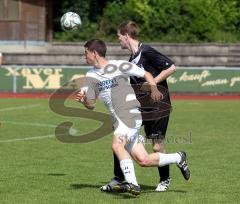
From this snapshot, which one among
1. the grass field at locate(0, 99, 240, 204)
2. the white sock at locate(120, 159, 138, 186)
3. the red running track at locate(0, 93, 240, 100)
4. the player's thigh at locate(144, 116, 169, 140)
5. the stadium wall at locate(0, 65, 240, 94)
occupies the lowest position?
the red running track at locate(0, 93, 240, 100)

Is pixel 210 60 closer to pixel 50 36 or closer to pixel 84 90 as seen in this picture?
pixel 50 36

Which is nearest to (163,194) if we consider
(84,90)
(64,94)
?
(84,90)

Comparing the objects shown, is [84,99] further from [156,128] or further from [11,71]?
[11,71]

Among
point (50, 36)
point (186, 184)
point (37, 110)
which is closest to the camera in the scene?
point (186, 184)

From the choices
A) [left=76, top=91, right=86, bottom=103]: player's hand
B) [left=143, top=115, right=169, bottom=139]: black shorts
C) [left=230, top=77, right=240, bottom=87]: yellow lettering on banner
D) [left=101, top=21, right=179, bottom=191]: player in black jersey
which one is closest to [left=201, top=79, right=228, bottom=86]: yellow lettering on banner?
→ [left=230, top=77, right=240, bottom=87]: yellow lettering on banner

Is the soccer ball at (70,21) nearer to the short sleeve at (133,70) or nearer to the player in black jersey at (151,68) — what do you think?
the player in black jersey at (151,68)

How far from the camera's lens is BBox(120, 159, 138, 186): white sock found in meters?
9.06

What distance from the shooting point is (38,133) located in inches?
697

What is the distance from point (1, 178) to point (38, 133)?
6.93 m

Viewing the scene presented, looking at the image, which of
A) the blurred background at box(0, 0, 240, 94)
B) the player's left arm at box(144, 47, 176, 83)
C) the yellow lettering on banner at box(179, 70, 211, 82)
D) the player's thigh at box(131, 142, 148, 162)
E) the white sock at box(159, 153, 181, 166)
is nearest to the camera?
the player's thigh at box(131, 142, 148, 162)

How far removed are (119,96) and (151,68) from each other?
85 centimetres

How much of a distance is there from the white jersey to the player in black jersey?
0.41 metres

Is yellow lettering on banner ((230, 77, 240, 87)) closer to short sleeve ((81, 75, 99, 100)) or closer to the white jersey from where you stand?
the white jersey

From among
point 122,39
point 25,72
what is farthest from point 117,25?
point 122,39
